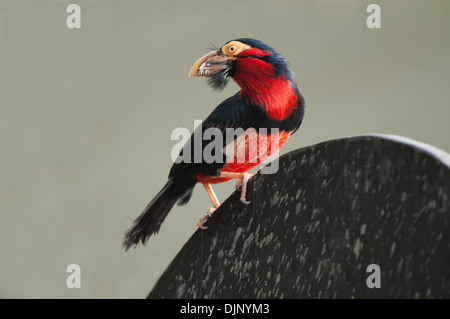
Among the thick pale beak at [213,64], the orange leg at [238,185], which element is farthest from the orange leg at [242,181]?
the thick pale beak at [213,64]

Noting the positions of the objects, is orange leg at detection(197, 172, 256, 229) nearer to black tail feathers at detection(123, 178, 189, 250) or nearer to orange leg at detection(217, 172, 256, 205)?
orange leg at detection(217, 172, 256, 205)

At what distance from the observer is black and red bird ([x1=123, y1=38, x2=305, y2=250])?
142cm

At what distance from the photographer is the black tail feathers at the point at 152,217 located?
1.48 meters

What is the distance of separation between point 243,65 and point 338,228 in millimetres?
677

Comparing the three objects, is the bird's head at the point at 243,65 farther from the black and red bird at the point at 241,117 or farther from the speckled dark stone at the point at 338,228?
the speckled dark stone at the point at 338,228

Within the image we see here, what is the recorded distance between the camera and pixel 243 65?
146 cm

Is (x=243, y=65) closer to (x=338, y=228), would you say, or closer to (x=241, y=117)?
(x=241, y=117)

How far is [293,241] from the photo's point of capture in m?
0.97

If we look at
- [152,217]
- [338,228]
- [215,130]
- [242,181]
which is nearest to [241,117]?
[215,130]

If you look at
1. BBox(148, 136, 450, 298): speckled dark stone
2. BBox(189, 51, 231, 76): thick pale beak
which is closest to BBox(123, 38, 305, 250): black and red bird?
BBox(189, 51, 231, 76): thick pale beak

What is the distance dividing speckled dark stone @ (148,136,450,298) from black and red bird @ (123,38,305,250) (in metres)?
0.26

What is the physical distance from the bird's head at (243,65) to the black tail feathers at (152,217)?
11.6 inches
